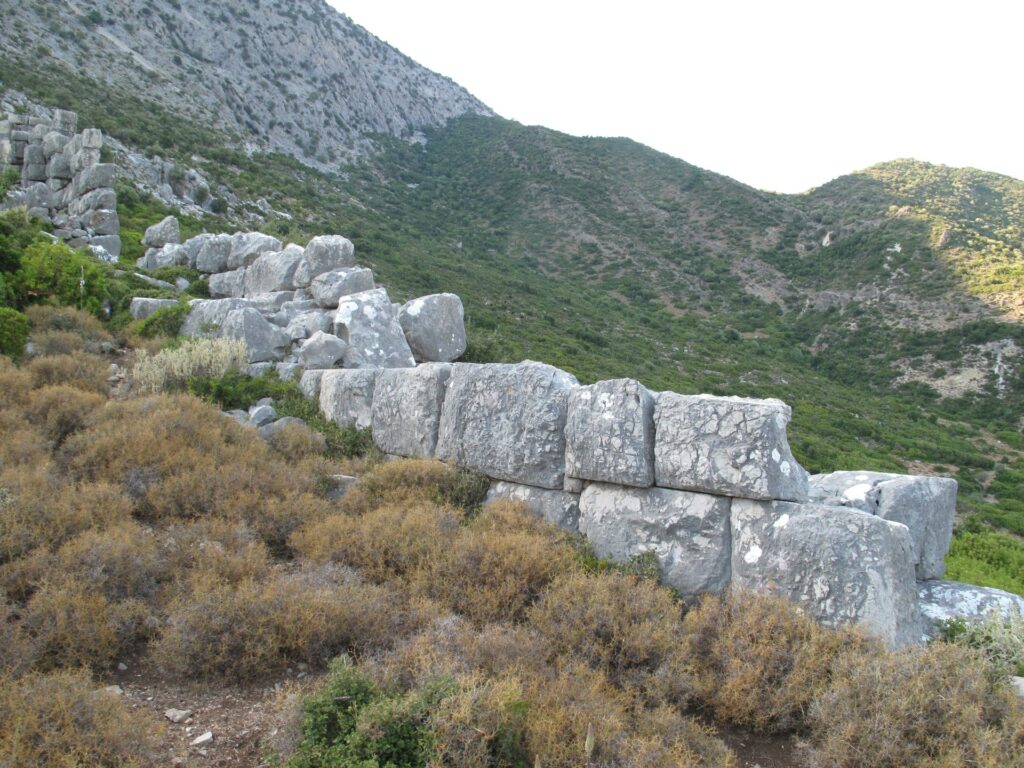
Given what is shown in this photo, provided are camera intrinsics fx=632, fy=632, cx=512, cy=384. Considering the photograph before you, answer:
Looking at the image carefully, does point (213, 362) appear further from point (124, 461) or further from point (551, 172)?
point (551, 172)

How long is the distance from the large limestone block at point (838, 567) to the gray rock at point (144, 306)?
10.4m

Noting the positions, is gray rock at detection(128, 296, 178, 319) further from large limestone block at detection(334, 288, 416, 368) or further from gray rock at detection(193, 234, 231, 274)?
gray rock at detection(193, 234, 231, 274)

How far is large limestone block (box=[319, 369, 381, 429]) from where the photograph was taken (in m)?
8.16

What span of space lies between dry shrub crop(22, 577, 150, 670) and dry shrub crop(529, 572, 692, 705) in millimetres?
2528

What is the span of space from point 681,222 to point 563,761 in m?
50.4

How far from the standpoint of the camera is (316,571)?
463 cm

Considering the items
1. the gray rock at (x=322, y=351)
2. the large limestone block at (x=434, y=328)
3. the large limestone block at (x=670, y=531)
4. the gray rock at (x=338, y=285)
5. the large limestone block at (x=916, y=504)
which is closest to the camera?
the large limestone block at (x=670, y=531)

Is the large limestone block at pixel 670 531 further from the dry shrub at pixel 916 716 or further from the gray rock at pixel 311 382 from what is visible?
the gray rock at pixel 311 382

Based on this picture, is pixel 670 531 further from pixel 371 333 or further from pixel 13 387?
pixel 13 387

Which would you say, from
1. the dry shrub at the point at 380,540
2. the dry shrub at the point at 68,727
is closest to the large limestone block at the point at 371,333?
the dry shrub at the point at 380,540

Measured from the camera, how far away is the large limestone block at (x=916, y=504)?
5.45m

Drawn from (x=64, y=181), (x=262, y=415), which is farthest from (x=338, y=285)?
(x=64, y=181)

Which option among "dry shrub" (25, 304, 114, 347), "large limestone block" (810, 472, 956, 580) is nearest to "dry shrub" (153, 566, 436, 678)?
"large limestone block" (810, 472, 956, 580)

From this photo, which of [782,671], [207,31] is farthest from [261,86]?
[782,671]
